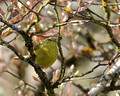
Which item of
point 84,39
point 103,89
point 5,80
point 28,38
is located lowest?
point 103,89

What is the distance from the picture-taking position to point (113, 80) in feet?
4.00

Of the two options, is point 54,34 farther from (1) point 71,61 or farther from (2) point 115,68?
(1) point 71,61

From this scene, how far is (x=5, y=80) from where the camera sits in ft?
8.50

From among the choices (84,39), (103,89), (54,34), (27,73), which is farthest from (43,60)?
(84,39)

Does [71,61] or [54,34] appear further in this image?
[71,61]

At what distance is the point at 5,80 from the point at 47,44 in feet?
4.94

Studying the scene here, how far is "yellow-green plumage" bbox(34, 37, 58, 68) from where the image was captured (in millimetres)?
1213

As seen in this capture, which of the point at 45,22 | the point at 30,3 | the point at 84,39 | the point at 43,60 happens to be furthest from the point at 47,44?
the point at 84,39

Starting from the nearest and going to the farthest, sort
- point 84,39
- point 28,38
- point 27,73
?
point 28,38
point 27,73
point 84,39

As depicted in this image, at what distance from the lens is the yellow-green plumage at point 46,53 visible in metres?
1.21

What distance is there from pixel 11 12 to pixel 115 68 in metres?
0.72

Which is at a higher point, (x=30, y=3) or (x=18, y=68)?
(x=18, y=68)

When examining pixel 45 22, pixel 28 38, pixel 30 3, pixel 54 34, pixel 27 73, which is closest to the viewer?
pixel 28 38

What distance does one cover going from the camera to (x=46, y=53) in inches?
48.9
